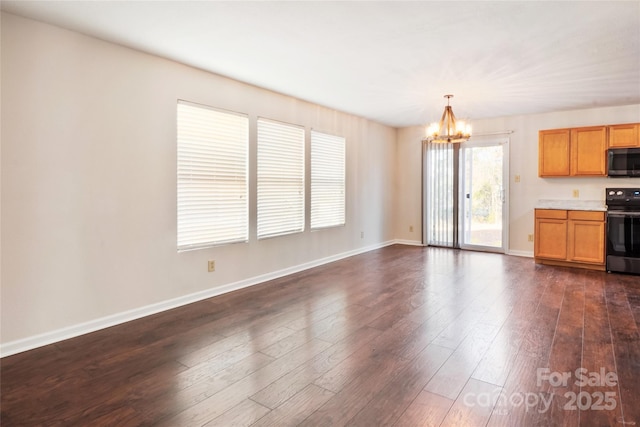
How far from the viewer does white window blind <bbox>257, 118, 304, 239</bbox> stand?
4.58m

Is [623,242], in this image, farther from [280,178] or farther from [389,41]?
[280,178]

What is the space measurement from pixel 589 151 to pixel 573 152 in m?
0.20

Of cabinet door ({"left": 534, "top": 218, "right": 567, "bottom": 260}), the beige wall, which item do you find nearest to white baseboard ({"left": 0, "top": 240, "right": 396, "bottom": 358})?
the beige wall

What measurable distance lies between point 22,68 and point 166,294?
219 cm

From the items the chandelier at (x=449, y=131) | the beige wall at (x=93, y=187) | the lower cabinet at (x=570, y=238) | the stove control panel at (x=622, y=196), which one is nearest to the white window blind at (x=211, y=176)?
the beige wall at (x=93, y=187)

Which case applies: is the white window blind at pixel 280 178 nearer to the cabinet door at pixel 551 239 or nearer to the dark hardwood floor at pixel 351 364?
the dark hardwood floor at pixel 351 364

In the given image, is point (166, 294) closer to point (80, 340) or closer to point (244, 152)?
point (80, 340)

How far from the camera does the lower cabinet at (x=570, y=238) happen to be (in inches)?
205

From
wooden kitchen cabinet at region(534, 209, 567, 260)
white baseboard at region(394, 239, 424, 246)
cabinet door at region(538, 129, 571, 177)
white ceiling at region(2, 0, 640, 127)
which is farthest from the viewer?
white baseboard at region(394, 239, 424, 246)

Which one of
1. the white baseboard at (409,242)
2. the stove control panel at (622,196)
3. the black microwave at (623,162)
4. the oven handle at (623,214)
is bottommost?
the white baseboard at (409,242)

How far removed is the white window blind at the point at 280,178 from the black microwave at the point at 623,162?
178 inches

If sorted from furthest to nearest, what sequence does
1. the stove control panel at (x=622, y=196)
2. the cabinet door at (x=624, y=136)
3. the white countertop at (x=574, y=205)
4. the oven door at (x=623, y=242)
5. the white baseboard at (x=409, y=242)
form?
the white baseboard at (x=409, y=242), the white countertop at (x=574, y=205), the cabinet door at (x=624, y=136), the stove control panel at (x=622, y=196), the oven door at (x=623, y=242)

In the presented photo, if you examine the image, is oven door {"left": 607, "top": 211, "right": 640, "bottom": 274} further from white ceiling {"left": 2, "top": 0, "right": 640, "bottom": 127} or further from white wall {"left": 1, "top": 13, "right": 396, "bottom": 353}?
white wall {"left": 1, "top": 13, "right": 396, "bottom": 353}

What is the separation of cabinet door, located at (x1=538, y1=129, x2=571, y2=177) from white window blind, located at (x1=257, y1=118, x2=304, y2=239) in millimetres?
3917
